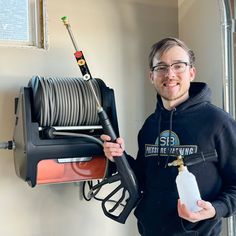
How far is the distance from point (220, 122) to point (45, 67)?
0.96 m

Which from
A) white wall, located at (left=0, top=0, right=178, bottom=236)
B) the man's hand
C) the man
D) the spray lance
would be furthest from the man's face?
white wall, located at (left=0, top=0, right=178, bottom=236)

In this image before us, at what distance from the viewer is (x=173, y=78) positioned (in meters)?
1.50

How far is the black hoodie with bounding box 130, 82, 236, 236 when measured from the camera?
141 cm

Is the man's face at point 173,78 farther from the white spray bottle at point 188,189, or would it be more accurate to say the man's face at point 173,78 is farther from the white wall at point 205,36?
the white wall at point 205,36

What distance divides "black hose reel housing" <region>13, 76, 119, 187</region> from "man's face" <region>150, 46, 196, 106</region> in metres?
0.31

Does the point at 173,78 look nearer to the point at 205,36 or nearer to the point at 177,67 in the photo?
the point at 177,67

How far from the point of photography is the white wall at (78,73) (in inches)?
72.4

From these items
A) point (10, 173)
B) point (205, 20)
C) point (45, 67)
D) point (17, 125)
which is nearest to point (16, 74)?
point (45, 67)

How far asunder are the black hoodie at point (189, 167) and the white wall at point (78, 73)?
493 millimetres

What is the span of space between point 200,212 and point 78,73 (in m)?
1.05

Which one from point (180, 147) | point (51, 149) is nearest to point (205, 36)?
point (180, 147)

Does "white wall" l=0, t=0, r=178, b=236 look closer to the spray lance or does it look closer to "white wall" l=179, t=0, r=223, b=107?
"white wall" l=179, t=0, r=223, b=107

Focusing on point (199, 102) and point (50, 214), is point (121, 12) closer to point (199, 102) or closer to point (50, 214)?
point (199, 102)

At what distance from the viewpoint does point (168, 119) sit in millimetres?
1580
